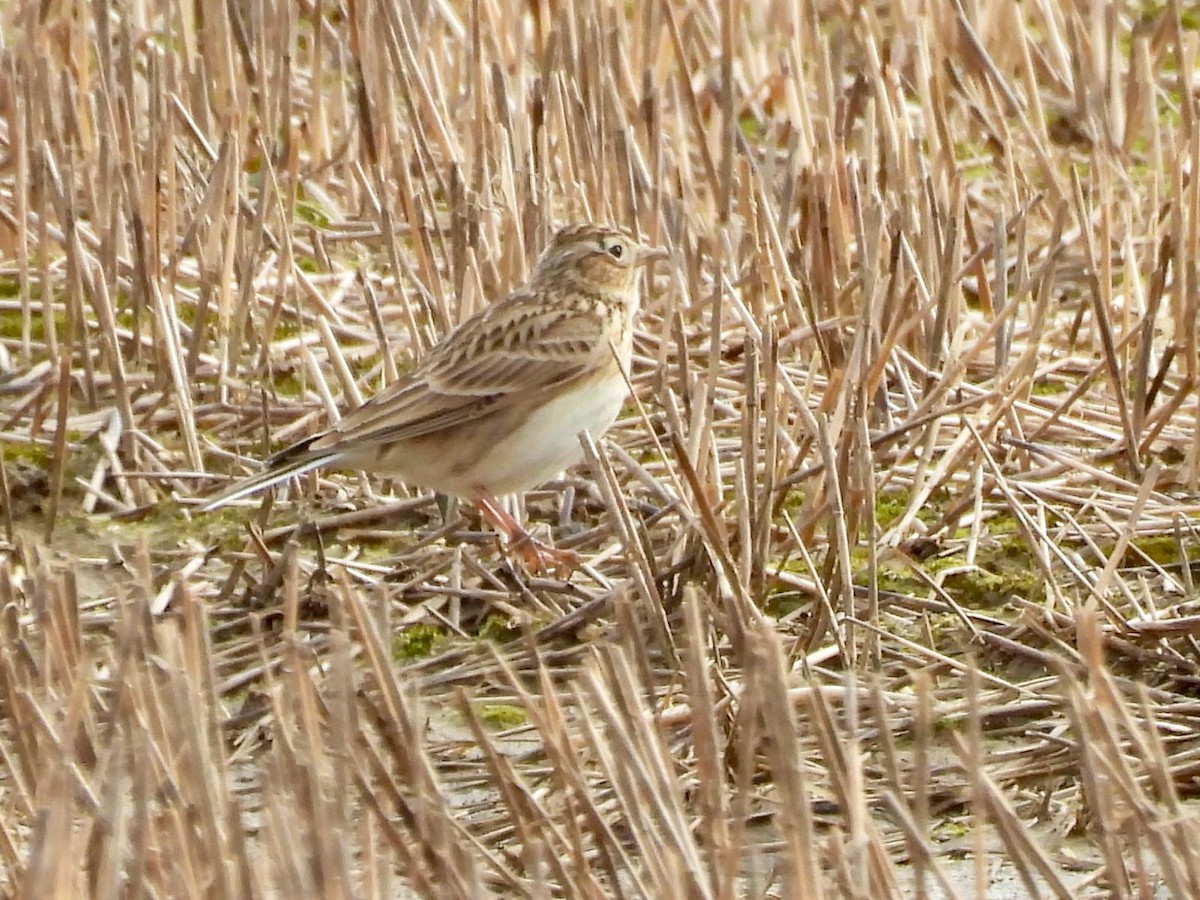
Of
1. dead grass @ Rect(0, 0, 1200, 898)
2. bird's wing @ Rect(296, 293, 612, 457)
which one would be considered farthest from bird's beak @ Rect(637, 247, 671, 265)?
bird's wing @ Rect(296, 293, 612, 457)

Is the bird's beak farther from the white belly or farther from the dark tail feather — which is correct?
the dark tail feather

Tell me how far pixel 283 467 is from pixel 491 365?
80 cm

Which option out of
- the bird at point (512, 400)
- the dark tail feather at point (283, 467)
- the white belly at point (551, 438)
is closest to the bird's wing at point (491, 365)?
the bird at point (512, 400)

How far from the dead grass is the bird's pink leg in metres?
0.07

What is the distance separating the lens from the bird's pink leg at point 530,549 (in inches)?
244

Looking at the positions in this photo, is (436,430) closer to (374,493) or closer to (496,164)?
(374,493)

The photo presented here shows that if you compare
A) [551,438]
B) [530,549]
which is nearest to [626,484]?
[551,438]

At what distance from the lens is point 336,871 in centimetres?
318

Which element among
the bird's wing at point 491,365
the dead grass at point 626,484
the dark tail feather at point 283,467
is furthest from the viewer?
the bird's wing at point 491,365

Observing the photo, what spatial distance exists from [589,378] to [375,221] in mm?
2114

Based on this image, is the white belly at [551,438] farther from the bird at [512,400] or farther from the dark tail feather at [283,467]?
the dark tail feather at [283,467]

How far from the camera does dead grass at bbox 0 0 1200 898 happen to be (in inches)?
135

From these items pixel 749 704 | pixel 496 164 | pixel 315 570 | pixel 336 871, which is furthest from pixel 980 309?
pixel 336 871

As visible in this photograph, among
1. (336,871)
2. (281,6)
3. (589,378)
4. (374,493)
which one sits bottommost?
(374,493)
